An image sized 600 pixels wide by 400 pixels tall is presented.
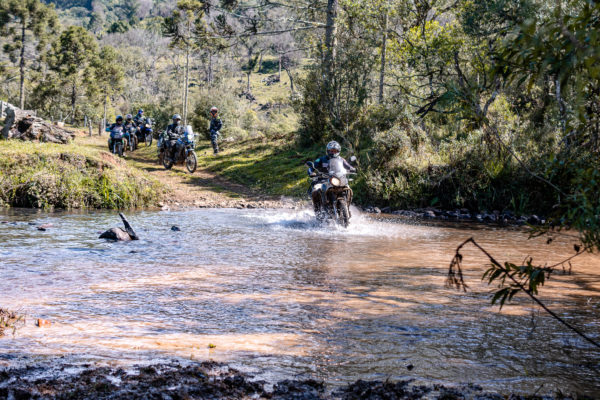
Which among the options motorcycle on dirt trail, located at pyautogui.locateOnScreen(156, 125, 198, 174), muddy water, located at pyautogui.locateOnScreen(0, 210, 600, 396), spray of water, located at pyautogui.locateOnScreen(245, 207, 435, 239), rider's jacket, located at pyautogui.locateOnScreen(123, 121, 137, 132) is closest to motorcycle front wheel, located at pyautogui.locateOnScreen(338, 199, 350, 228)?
spray of water, located at pyautogui.locateOnScreen(245, 207, 435, 239)

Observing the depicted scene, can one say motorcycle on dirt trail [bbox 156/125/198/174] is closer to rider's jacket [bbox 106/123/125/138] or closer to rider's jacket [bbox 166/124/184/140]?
rider's jacket [bbox 166/124/184/140]

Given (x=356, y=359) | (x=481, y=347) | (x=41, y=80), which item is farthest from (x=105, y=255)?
(x=41, y=80)

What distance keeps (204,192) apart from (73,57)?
35.9 meters

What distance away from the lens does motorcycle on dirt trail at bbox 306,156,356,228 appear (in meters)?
11.5

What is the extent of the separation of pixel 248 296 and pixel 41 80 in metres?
50.5

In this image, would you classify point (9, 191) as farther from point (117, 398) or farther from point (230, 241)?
point (117, 398)

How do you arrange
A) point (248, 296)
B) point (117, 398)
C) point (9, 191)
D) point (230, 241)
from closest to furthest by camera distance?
point (117, 398) → point (248, 296) → point (230, 241) → point (9, 191)

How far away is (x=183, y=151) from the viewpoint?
68.4 ft

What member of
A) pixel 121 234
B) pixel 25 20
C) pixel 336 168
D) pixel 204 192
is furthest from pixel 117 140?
pixel 25 20

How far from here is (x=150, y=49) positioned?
403 feet

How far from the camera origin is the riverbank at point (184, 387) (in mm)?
3227

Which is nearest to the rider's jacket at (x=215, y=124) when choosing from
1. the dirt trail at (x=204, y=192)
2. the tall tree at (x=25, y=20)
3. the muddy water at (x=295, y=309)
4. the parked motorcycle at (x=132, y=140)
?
the dirt trail at (x=204, y=192)

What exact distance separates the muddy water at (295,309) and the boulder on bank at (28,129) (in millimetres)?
11155

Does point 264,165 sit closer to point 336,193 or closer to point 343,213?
point 336,193
